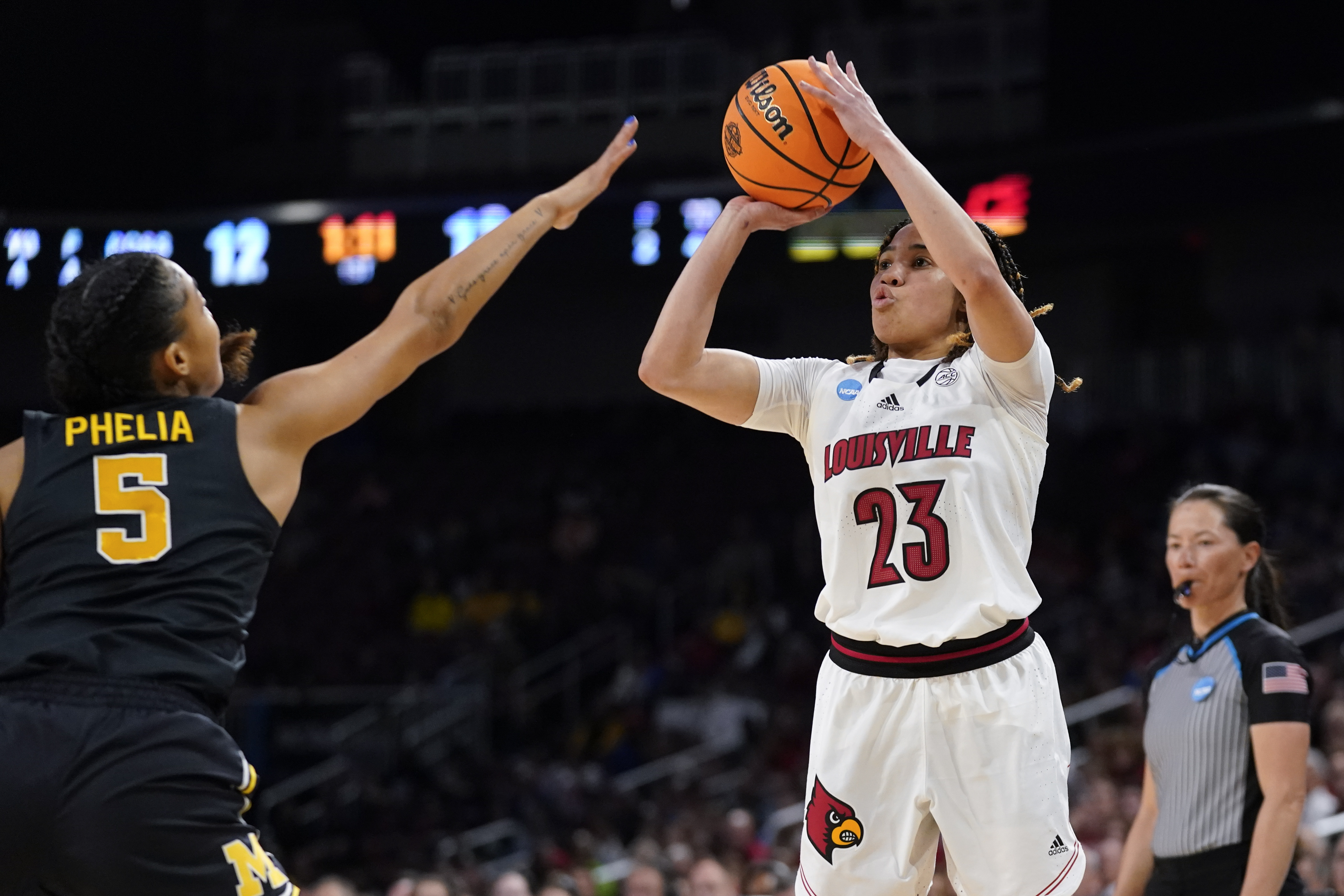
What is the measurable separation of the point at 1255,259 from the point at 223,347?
54.3 ft

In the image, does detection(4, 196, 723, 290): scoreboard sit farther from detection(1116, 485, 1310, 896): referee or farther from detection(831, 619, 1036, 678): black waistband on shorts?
detection(831, 619, 1036, 678): black waistband on shorts

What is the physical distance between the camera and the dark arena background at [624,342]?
1219cm

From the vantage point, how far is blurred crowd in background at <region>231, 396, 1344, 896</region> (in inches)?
394

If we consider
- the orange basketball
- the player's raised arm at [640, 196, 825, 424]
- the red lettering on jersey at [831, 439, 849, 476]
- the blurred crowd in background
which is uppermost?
the orange basketball

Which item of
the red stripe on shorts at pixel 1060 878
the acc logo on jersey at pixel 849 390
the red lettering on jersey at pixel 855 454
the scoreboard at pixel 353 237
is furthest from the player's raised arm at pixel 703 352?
the scoreboard at pixel 353 237

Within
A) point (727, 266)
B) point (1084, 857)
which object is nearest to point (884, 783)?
point (1084, 857)

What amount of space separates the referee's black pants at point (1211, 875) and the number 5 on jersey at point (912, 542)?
1319 millimetres

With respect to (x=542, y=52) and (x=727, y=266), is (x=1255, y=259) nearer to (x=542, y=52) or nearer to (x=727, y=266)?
(x=542, y=52)

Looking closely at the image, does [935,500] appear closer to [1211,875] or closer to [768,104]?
[768,104]

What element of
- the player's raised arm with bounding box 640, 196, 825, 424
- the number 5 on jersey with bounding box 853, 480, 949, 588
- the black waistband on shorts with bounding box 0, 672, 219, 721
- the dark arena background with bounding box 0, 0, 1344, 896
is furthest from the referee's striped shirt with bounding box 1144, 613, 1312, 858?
the dark arena background with bounding box 0, 0, 1344, 896

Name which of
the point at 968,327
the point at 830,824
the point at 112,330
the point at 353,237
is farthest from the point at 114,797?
A: the point at 353,237

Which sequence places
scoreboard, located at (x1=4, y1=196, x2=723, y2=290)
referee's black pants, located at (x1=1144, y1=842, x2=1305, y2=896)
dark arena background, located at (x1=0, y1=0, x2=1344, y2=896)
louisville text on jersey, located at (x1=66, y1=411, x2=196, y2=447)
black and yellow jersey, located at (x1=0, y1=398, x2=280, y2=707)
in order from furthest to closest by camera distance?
scoreboard, located at (x1=4, y1=196, x2=723, y2=290) → dark arena background, located at (x1=0, y1=0, x2=1344, y2=896) → referee's black pants, located at (x1=1144, y1=842, x2=1305, y2=896) → louisville text on jersey, located at (x1=66, y1=411, x2=196, y2=447) → black and yellow jersey, located at (x1=0, y1=398, x2=280, y2=707)

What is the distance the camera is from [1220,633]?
13.6ft

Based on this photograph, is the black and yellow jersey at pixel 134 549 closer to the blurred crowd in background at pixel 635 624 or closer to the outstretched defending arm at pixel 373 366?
the outstretched defending arm at pixel 373 366
